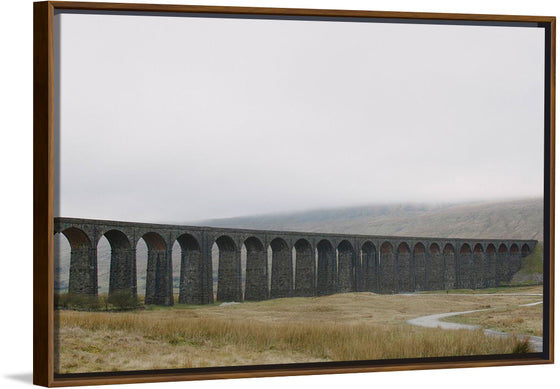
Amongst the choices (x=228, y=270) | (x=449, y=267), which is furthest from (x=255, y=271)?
(x=449, y=267)

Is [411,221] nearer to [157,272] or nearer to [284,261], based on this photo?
[284,261]

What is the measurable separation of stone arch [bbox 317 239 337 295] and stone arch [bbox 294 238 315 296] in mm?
194

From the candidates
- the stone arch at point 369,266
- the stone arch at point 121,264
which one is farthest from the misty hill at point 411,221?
Answer: the stone arch at point 369,266

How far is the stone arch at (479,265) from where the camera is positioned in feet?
63.5

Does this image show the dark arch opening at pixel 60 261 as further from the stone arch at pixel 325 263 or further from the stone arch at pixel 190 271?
the stone arch at pixel 325 263

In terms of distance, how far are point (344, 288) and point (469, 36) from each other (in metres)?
5.91

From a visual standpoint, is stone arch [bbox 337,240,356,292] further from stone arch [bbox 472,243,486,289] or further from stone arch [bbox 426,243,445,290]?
stone arch [bbox 472,243,486,289]

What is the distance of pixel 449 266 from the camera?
2012 centimetres

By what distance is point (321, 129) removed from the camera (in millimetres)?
16859

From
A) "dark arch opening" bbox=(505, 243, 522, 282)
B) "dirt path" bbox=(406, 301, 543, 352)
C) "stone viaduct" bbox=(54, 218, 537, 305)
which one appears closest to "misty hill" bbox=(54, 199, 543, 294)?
"stone viaduct" bbox=(54, 218, 537, 305)

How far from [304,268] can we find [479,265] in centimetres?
676

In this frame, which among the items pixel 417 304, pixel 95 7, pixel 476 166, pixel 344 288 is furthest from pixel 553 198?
pixel 95 7

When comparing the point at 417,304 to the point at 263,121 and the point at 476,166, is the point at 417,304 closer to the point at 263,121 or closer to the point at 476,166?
the point at 476,166

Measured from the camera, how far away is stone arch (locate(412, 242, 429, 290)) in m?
19.0
